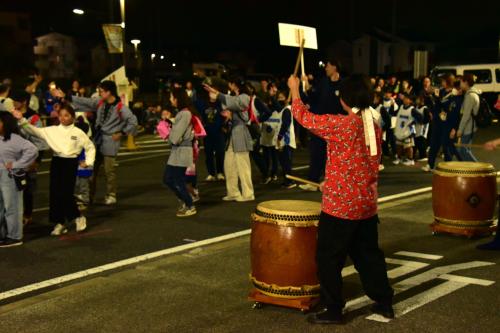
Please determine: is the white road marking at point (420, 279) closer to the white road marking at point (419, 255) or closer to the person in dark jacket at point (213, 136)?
the white road marking at point (419, 255)

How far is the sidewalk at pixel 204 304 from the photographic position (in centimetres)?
480

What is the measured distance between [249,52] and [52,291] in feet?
212

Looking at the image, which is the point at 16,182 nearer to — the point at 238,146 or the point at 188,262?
the point at 188,262

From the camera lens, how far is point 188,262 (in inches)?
261

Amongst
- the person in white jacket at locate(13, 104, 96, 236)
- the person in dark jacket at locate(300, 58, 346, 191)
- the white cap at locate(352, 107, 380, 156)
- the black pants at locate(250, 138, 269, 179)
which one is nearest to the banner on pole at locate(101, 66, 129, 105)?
the black pants at locate(250, 138, 269, 179)

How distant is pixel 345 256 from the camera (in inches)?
186

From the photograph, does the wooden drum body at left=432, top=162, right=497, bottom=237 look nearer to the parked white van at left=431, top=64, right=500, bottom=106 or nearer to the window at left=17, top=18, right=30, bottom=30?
the parked white van at left=431, top=64, right=500, bottom=106

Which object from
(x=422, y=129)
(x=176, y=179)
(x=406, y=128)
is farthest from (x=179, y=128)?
(x=422, y=129)

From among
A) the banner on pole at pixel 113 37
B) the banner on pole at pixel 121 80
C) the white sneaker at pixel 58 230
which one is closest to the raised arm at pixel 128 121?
the white sneaker at pixel 58 230

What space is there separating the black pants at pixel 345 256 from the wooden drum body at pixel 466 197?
9.11 ft

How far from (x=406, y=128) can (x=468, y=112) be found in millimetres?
3557

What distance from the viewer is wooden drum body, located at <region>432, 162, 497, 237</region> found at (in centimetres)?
718

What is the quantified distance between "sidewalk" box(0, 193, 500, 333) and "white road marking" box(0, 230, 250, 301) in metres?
0.18

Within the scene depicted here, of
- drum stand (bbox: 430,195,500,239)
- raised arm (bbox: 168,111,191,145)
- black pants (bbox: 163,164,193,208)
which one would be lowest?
drum stand (bbox: 430,195,500,239)
